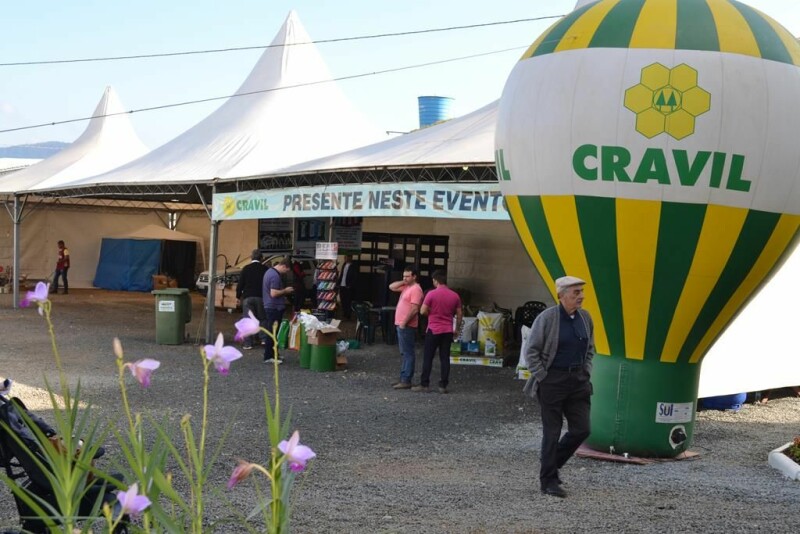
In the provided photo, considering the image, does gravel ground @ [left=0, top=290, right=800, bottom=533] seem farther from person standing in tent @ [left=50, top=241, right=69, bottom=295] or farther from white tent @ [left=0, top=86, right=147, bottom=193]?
person standing in tent @ [left=50, top=241, right=69, bottom=295]

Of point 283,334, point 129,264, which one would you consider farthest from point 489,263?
point 129,264

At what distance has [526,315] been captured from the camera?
17109mm

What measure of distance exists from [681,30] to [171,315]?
1064cm

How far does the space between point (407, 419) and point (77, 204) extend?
2342cm

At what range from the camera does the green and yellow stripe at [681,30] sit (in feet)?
28.1

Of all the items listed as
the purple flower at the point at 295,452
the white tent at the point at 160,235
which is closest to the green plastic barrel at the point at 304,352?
Answer: the purple flower at the point at 295,452

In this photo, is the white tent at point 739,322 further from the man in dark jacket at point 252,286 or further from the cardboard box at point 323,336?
the cardboard box at point 323,336

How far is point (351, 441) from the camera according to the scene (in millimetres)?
9555

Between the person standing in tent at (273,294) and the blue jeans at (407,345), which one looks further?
the person standing in tent at (273,294)

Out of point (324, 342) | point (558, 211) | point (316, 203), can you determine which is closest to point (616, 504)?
point (558, 211)

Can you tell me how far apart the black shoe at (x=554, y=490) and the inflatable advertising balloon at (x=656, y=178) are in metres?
1.74

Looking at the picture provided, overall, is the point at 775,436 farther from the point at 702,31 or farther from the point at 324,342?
the point at 324,342

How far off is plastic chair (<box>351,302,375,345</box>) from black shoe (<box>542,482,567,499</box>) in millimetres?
10053

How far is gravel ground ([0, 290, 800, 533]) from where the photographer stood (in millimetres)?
6855
